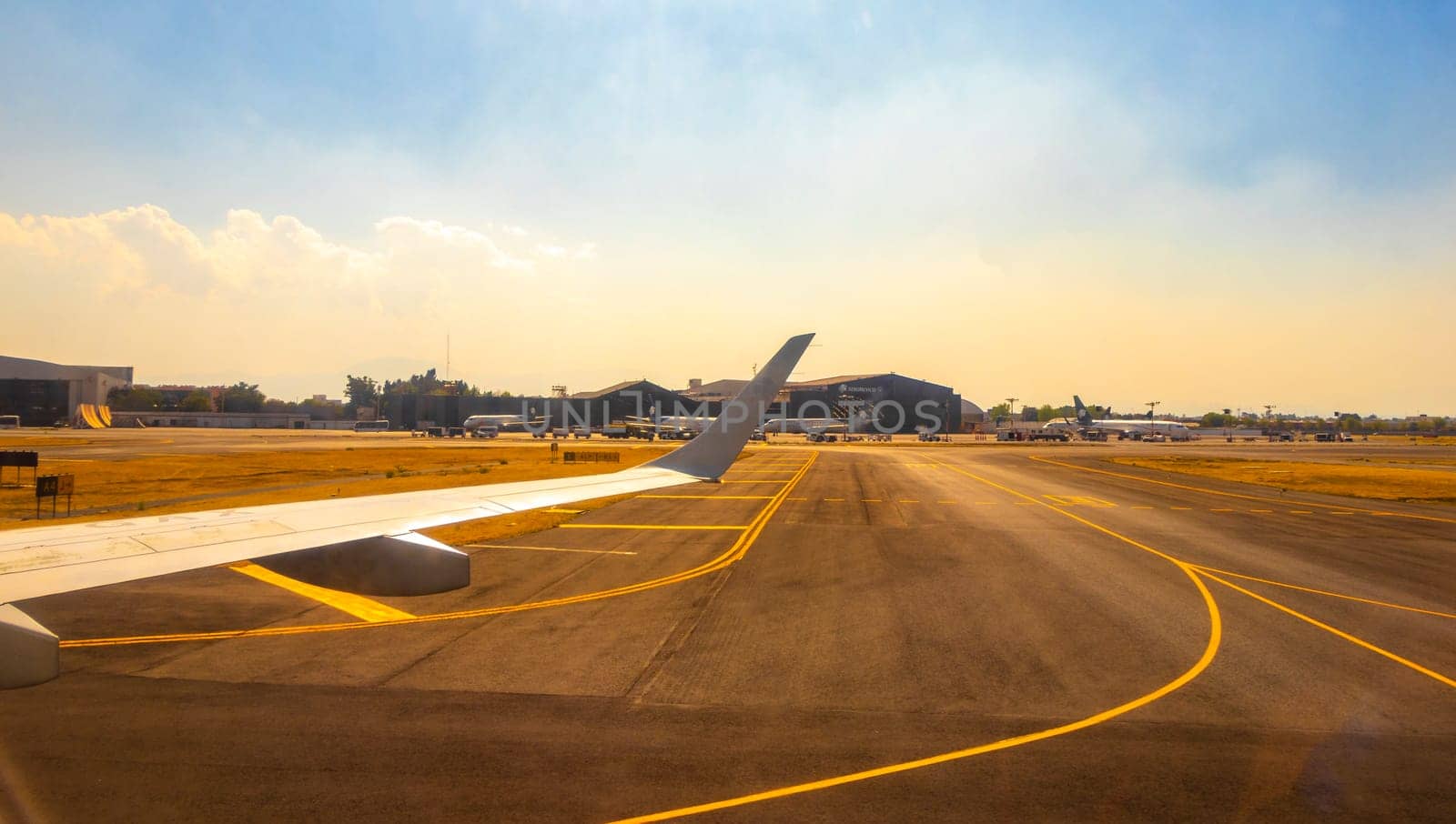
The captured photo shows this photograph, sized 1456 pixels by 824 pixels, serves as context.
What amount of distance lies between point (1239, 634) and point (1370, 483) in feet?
132

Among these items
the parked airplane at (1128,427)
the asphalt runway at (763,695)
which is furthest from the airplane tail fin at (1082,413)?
the asphalt runway at (763,695)

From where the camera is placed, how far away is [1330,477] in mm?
46156

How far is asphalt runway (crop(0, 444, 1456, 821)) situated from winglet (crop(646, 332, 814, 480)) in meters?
2.64

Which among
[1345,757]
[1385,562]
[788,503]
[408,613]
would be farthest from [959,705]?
[788,503]

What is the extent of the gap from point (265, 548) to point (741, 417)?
17.4 ft

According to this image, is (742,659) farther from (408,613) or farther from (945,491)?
(945,491)

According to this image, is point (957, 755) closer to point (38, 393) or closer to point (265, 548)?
point (265, 548)

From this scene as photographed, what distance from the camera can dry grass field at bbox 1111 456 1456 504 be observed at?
36.9m

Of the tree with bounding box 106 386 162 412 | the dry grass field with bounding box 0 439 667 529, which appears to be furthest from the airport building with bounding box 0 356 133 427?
the dry grass field with bounding box 0 439 667 529

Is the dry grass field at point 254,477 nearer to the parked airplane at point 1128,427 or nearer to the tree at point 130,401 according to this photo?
the parked airplane at point 1128,427

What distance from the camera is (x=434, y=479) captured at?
37.4 m

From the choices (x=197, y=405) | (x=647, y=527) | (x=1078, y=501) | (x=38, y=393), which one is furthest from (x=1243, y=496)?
(x=197, y=405)

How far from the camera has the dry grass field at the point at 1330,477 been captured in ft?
121

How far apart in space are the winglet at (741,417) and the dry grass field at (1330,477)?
37573 mm
